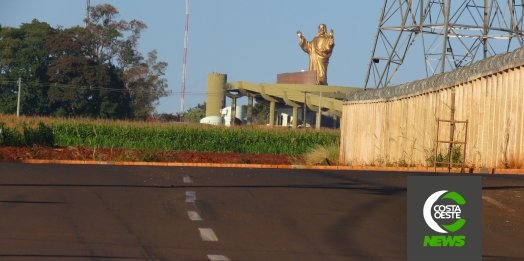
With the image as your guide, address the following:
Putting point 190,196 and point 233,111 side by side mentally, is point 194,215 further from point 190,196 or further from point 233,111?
point 233,111

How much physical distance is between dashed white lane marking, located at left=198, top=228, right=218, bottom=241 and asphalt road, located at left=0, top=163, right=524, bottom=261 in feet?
0.04

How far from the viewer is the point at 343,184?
521 inches

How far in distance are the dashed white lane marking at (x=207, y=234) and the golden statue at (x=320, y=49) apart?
68403mm

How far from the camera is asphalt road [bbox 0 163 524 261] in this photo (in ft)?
26.1

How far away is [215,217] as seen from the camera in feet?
31.8

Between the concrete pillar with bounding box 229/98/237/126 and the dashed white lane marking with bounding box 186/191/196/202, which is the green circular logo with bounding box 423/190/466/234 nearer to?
the dashed white lane marking with bounding box 186/191/196/202

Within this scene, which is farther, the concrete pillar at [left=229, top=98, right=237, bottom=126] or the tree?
the tree

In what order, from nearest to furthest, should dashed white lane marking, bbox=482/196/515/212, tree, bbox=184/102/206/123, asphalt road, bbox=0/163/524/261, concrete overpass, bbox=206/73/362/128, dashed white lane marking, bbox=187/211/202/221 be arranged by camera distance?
1. asphalt road, bbox=0/163/524/261
2. dashed white lane marking, bbox=187/211/202/221
3. dashed white lane marking, bbox=482/196/515/212
4. concrete overpass, bbox=206/73/362/128
5. tree, bbox=184/102/206/123

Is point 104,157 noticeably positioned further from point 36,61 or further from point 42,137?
point 36,61

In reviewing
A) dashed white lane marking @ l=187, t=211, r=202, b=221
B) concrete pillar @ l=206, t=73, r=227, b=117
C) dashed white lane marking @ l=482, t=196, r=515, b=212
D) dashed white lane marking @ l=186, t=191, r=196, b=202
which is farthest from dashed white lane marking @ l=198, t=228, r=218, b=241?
concrete pillar @ l=206, t=73, r=227, b=117

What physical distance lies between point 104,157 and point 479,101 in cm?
1349

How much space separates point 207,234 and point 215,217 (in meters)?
1.00

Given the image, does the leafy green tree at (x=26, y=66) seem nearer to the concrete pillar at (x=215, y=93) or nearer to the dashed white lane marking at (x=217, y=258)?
the concrete pillar at (x=215, y=93)

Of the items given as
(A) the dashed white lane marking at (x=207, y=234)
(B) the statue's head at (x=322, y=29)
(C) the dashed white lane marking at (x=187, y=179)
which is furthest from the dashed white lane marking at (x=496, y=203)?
(B) the statue's head at (x=322, y=29)
